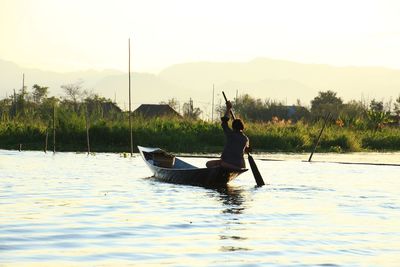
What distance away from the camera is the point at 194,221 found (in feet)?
39.4

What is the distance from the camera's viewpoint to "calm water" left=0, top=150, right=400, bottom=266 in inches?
355

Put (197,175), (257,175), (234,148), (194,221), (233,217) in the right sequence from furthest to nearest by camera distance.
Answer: (257,175) → (197,175) → (234,148) → (233,217) → (194,221)

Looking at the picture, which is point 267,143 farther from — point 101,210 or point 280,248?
A: point 280,248

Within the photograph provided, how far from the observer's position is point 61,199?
48.0 feet

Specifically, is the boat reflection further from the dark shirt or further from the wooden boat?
the dark shirt

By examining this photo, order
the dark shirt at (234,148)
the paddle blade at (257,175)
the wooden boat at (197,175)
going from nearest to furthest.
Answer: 1. the dark shirt at (234,148)
2. the wooden boat at (197,175)
3. the paddle blade at (257,175)

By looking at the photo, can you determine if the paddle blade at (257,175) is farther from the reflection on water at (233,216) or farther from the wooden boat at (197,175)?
the wooden boat at (197,175)

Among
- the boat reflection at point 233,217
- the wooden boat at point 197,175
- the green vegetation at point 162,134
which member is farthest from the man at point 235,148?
the green vegetation at point 162,134

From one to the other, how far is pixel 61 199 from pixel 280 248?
590cm

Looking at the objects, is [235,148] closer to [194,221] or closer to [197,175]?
[197,175]

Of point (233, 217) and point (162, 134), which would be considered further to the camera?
point (162, 134)

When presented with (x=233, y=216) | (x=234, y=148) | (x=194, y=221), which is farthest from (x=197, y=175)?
(x=194, y=221)

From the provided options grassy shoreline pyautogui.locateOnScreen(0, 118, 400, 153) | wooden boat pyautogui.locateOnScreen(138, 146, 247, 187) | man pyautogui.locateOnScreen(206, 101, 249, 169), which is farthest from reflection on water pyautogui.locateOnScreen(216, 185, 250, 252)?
grassy shoreline pyautogui.locateOnScreen(0, 118, 400, 153)

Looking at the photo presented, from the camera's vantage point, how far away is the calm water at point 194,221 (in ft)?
29.6
